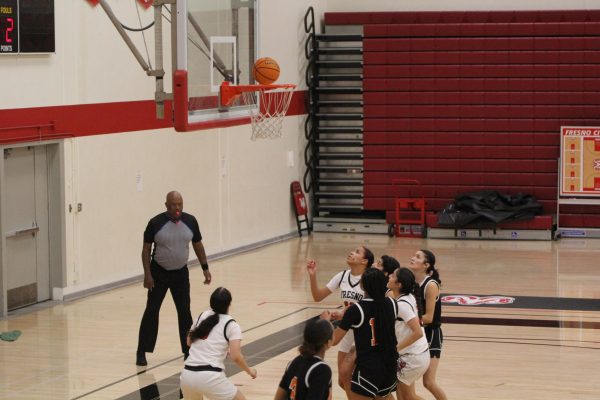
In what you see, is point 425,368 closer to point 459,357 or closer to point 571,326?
point 459,357

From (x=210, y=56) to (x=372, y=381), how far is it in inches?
273

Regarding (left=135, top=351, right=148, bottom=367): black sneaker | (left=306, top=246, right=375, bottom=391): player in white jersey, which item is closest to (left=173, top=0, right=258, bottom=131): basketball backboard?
(left=135, top=351, right=148, bottom=367): black sneaker

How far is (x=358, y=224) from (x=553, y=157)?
4431 millimetres

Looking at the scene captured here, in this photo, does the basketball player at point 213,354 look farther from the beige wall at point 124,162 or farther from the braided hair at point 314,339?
the beige wall at point 124,162

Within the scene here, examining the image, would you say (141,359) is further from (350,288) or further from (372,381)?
(372,381)

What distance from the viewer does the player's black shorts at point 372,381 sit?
8.89 meters

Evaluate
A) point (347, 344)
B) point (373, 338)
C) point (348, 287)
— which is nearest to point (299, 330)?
point (348, 287)

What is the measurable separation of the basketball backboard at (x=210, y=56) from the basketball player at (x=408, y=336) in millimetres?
4214

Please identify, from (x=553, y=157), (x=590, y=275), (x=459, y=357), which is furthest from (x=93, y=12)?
(x=553, y=157)

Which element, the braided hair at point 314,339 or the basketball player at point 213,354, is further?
the basketball player at point 213,354

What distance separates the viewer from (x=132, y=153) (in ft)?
62.2

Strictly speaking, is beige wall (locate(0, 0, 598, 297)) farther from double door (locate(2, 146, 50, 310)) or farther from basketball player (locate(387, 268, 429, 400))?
basketball player (locate(387, 268, 429, 400))

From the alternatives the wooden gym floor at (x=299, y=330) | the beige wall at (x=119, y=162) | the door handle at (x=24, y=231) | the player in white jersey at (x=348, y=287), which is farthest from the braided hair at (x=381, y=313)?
the door handle at (x=24, y=231)

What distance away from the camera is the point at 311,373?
7.41 meters
